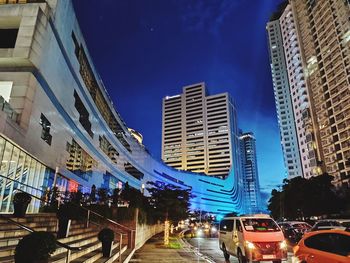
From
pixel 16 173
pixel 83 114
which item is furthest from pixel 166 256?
pixel 83 114

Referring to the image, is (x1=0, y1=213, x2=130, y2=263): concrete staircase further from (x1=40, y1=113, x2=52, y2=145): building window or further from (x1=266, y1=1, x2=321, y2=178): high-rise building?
(x1=266, y1=1, x2=321, y2=178): high-rise building

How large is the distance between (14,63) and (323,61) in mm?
80460

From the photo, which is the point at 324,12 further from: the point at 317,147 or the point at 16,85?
the point at 16,85

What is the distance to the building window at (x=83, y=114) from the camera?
1305 inches

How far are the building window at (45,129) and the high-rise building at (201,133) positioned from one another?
156 metres

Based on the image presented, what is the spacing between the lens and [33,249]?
5477 millimetres

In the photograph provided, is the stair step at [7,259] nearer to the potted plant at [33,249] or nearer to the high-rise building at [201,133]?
the potted plant at [33,249]

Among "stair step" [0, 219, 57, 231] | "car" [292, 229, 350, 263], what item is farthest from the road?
"stair step" [0, 219, 57, 231]

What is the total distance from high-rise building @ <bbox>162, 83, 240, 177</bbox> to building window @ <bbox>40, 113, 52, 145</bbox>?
15598cm

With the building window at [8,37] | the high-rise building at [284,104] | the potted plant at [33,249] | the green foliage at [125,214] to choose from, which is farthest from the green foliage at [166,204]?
the high-rise building at [284,104]

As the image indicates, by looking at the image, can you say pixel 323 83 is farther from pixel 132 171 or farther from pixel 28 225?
pixel 28 225

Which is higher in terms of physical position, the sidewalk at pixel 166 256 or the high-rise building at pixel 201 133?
the high-rise building at pixel 201 133

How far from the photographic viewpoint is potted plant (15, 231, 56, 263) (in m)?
5.44

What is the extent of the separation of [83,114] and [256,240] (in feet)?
94.9
